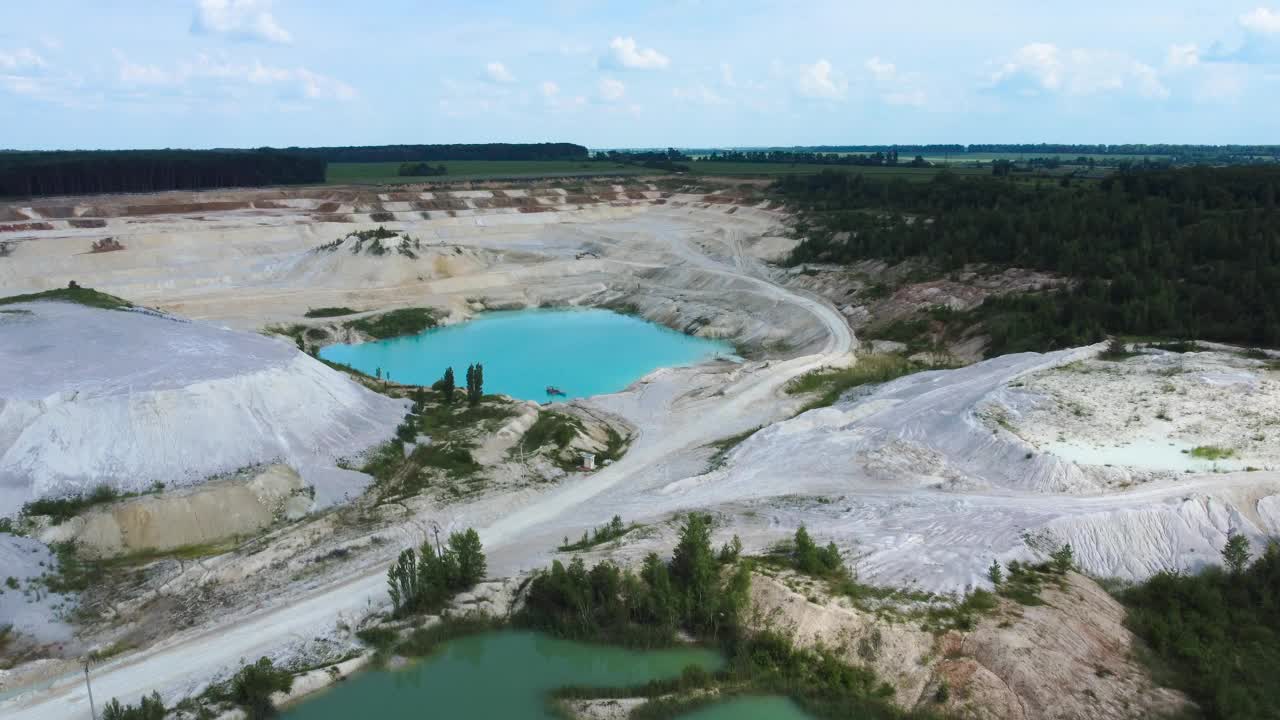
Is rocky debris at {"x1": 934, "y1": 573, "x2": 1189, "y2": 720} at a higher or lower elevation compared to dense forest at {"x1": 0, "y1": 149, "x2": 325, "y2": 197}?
lower

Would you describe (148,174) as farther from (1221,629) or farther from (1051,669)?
(1221,629)

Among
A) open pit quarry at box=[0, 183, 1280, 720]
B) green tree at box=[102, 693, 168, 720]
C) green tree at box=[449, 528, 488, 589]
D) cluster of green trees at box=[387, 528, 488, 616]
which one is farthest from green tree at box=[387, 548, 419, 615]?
green tree at box=[102, 693, 168, 720]

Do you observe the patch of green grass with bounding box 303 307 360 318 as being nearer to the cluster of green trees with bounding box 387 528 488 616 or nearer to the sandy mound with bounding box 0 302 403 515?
the sandy mound with bounding box 0 302 403 515

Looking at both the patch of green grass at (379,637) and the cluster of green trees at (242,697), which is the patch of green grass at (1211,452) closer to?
the patch of green grass at (379,637)

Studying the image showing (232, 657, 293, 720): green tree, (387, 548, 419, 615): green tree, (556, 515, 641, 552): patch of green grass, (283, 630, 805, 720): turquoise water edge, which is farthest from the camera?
(556, 515, 641, 552): patch of green grass

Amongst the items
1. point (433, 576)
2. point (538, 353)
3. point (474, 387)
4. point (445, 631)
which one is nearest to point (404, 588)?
point (433, 576)
